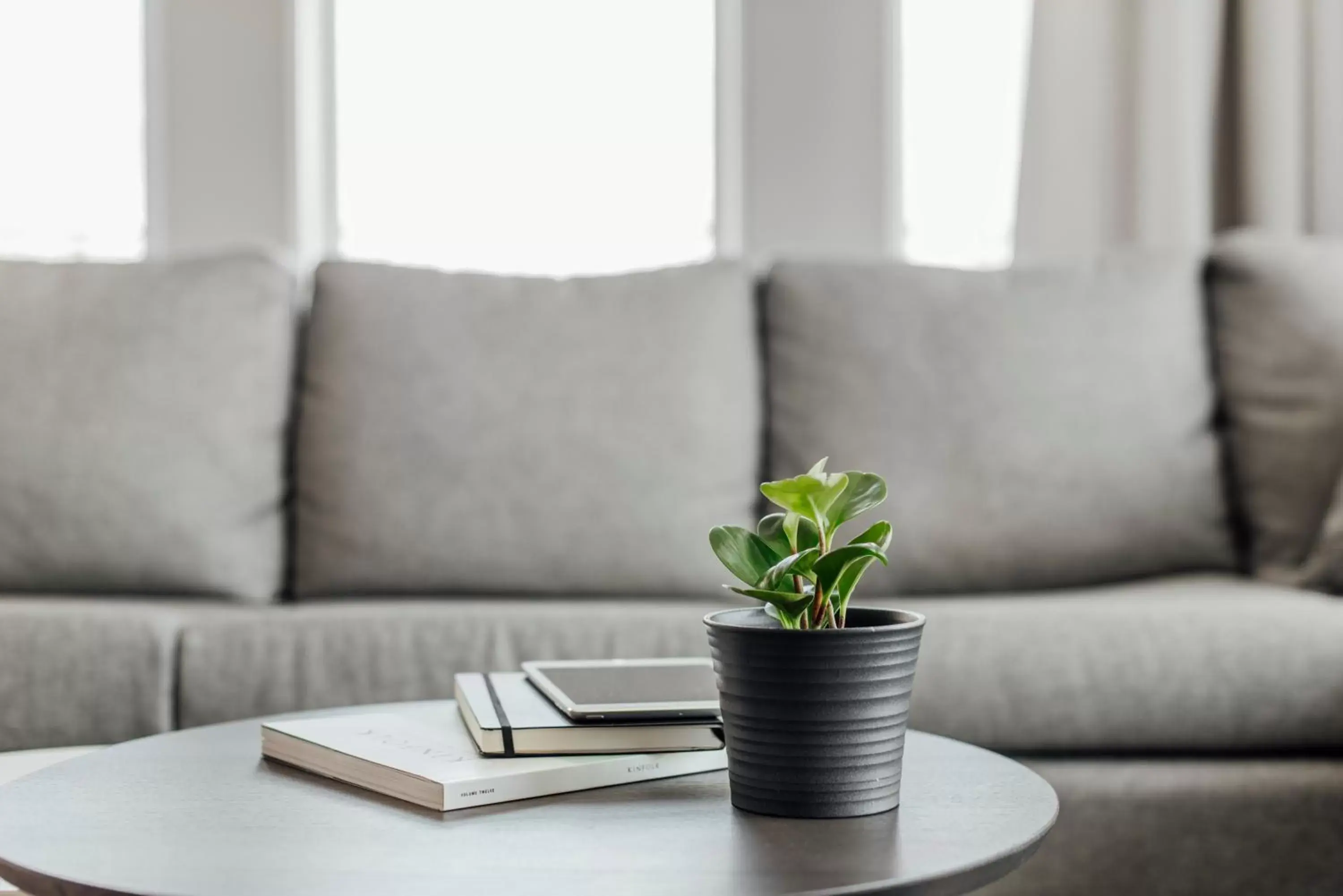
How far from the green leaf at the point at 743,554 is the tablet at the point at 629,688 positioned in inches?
4.4

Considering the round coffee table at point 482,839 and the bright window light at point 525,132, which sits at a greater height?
the bright window light at point 525,132

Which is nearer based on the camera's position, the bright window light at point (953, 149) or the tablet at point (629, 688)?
the tablet at point (629, 688)

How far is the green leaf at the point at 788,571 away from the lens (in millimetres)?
687

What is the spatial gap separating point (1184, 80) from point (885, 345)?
1081 mm

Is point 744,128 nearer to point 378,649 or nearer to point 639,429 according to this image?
point 639,429

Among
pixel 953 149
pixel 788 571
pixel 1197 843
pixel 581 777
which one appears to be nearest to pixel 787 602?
pixel 788 571

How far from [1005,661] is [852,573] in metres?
0.73

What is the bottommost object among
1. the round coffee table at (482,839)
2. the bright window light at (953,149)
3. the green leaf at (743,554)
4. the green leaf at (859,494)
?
the round coffee table at (482,839)

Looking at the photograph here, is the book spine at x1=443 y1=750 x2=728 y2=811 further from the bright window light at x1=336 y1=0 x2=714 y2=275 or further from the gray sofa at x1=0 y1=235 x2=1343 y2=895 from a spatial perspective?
the bright window light at x1=336 y1=0 x2=714 y2=275

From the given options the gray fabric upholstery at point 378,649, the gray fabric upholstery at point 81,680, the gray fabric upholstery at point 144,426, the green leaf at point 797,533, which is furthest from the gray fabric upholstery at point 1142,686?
the gray fabric upholstery at point 144,426

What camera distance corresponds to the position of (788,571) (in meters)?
0.69

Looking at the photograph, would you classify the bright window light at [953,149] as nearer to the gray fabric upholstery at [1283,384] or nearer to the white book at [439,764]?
the gray fabric upholstery at [1283,384]

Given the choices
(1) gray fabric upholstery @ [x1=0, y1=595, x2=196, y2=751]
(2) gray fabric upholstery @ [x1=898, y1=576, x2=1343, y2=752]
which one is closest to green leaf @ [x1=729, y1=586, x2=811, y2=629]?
(2) gray fabric upholstery @ [x1=898, y1=576, x2=1343, y2=752]

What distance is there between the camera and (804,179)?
8.75 ft
